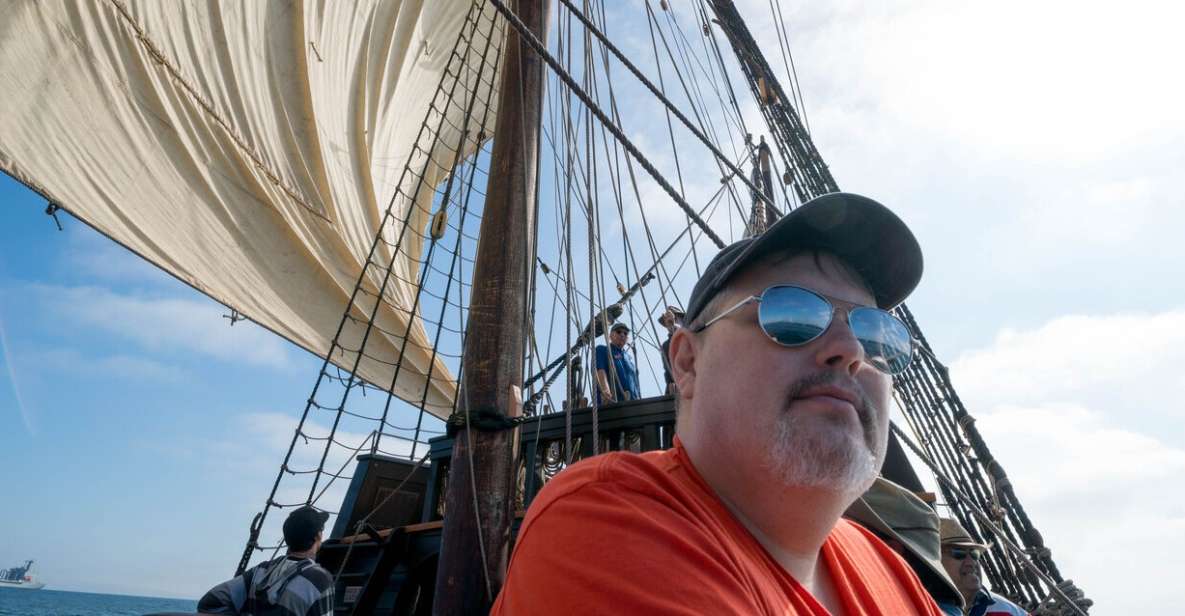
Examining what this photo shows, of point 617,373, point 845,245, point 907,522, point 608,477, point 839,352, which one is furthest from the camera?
point 617,373

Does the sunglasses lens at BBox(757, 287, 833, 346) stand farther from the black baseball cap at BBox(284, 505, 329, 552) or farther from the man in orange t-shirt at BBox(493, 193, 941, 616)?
the black baseball cap at BBox(284, 505, 329, 552)

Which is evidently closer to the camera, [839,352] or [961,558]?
[839,352]

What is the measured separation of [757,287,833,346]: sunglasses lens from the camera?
912 millimetres

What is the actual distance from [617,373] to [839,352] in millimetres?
3427

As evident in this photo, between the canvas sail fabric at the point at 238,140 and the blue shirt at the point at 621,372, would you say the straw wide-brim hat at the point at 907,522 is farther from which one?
the canvas sail fabric at the point at 238,140

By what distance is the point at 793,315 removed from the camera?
0.93 metres

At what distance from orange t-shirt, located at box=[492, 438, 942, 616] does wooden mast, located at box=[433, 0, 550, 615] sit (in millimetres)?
1545

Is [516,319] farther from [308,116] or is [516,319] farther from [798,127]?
[798,127]

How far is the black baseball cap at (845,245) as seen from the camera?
101cm

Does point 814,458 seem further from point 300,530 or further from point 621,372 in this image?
point 621,372

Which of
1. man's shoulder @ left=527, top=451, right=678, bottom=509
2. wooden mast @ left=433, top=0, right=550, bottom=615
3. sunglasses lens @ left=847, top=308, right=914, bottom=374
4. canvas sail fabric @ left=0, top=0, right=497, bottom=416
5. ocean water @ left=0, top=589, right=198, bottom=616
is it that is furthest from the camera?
ocean water @ left=0, top=589, right=198, bottom=616

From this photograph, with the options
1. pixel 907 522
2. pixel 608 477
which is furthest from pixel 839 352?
pixel 907 522

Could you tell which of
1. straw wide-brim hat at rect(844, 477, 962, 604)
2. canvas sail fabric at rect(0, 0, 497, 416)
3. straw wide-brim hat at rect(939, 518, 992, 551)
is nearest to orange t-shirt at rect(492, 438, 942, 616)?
straw wide-brim hat at rect(844, 477, 962, 604)

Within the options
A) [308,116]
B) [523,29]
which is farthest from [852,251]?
[308,116]
